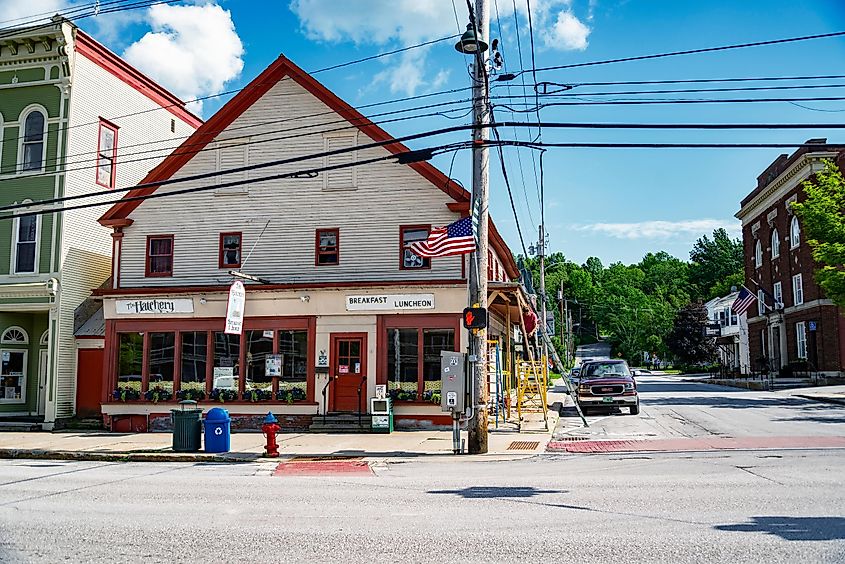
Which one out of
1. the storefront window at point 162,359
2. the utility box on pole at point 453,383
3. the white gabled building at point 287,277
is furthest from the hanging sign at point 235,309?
the utility box on pole at point 453,383

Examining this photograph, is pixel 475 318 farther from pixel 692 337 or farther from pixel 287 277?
pixel 692 337

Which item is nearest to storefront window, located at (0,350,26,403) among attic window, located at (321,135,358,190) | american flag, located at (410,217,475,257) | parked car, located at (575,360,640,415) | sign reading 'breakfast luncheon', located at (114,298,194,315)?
sign reading 'breakfast luncheon', located at (114,298,194,315)

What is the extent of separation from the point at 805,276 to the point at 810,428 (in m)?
29.6

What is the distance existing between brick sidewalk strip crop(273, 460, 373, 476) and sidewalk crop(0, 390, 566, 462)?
3.22 feet

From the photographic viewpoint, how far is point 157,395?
76.6 ft

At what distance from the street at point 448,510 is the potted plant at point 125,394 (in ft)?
25.4

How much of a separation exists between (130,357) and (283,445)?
306 inches

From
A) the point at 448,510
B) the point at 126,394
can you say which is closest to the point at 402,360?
the point at 126,394

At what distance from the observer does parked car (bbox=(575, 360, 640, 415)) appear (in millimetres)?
25797

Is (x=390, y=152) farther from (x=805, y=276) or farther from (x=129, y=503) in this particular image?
(x=805, y=276)

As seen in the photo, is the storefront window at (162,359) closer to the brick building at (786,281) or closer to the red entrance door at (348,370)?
the red entrance door at (348,370)

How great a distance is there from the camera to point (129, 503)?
10.5 m

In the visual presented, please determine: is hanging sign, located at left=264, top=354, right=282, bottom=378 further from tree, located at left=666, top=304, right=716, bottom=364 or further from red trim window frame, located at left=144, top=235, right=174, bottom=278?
tree, located at left=666, top=304, right=716, bottom=364

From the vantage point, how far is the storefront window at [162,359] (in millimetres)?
23641
